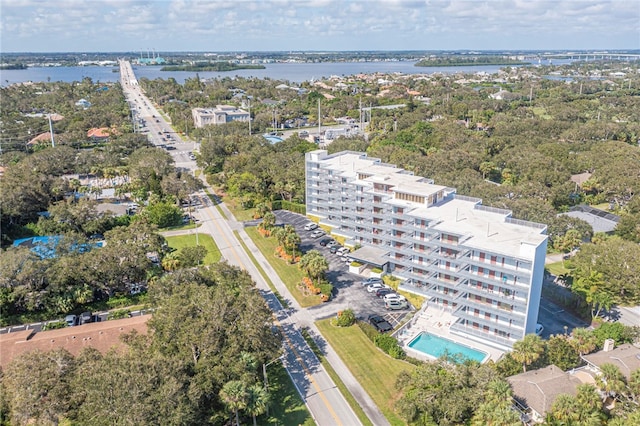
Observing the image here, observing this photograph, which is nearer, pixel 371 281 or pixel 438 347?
pixel 438 347


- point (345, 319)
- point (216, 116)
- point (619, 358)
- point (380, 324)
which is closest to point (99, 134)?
point (216, 116)

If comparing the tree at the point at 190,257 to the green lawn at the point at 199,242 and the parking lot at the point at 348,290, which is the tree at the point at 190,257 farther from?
the parking lot at the point at 348,290

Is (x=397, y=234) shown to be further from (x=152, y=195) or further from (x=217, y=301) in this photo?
(x=152, y=195)

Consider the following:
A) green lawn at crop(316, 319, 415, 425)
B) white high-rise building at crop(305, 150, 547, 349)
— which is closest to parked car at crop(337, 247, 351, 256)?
white high-rise building at crop(305, 150, 547, 349)

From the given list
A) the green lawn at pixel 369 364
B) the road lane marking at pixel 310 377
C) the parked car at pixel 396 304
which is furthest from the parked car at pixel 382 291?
the road lane marking at pixel 310 377

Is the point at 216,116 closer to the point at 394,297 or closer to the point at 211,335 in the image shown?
the point at 394,297

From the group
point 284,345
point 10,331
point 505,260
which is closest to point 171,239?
point 10,331
